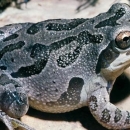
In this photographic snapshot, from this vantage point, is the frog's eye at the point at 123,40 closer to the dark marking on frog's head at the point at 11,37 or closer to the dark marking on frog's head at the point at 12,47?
the dark marking on frog's head at the point at 12,47

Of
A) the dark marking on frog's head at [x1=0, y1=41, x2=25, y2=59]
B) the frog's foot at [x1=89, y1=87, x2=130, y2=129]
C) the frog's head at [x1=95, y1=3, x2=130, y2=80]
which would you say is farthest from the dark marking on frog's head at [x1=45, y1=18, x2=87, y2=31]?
the frog's foot at [x1=89, y1=87, x2=130, y2=129]

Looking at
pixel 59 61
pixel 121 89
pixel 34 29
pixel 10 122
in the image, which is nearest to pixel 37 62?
pixel 59 61

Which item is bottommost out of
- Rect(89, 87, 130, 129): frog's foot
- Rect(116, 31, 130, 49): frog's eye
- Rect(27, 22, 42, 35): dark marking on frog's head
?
Rect(89, 87, 130, 129): frog's foot

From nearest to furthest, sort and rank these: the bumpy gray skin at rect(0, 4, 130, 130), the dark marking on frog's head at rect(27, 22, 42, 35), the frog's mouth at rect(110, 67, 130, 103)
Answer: the bumpy gray skin at rect(0, 4, 130, 130) → the dark marking on frog's head at rect(27, 22, 42, 35) → the frog's mouth at rect(110, 67, 130, 103)

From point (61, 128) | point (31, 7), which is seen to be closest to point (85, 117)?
point (61, 128)

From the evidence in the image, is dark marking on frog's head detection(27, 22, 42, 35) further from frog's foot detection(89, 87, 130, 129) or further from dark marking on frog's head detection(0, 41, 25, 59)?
frog's foot detection(89, 87, 130, 129)

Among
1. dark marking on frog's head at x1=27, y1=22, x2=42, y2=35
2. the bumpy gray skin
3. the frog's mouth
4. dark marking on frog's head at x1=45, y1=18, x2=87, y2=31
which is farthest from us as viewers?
the frog's mouth

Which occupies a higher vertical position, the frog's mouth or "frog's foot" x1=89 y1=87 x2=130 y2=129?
the frog's mouth
